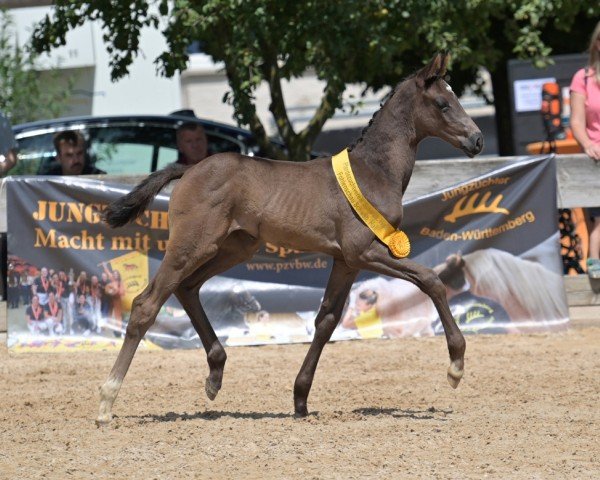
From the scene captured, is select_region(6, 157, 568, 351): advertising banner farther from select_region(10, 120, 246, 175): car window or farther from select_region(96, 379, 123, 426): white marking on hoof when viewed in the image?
select_region(96, 379, 123, 426): white marking on hoof

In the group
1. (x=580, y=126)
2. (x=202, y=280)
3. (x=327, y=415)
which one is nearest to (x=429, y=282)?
(x=327, y=415)

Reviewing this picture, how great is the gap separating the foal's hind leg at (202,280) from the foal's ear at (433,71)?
1405 mm

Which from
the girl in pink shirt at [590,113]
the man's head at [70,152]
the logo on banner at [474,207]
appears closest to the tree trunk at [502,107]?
the girl in pink shirt at [590,113]

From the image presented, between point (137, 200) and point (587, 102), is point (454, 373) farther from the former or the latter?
point (587, 102)

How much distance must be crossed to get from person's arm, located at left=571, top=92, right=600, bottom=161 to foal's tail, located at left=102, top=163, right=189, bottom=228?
13.7ft

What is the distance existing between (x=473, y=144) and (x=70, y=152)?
5034 millimetres

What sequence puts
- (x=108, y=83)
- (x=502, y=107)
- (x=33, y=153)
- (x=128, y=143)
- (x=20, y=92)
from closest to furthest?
(x=33, y=153) < (x=128, y=143) < (x=20, y=92) < (x=502, y=107) < (x=108, y=83)

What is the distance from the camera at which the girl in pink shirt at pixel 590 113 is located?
9781 mm

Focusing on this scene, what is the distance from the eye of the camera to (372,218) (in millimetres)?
6715

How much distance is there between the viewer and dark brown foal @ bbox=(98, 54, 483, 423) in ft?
21.9

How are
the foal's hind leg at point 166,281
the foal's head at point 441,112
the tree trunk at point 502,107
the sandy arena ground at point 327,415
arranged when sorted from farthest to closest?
1. the tree trunk at point 502,107
2. the foal's head at point 441,112
3. the foal's hind leg at point 166,281
4. the sandy arena ground at point 327,415

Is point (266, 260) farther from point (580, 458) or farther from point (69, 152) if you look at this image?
point (580, 458)

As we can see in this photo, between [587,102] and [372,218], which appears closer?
[372,218]

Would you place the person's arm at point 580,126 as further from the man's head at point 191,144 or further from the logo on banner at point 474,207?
the man's head at point 191,144
